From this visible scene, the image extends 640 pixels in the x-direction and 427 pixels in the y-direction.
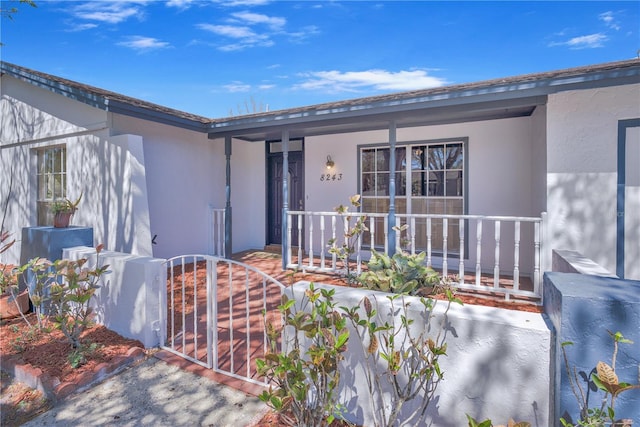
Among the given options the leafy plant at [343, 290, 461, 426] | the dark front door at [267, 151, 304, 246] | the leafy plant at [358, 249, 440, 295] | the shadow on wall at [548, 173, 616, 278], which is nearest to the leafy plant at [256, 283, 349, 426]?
the leafy plant at [343, 290, 461, 426]

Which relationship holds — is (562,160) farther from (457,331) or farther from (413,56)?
(413,56)

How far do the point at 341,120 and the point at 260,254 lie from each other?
383cm

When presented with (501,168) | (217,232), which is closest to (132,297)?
(217,232)

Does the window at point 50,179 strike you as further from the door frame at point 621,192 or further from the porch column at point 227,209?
the door frame at point 621,192

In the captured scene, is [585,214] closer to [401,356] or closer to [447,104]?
[447,104]

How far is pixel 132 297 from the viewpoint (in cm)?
342

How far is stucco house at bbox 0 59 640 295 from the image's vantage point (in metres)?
4.12

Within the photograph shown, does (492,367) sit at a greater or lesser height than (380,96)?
lesser

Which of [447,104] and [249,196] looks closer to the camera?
[447,104]

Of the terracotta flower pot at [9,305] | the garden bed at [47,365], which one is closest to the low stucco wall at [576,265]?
the garden bed at [47,365]

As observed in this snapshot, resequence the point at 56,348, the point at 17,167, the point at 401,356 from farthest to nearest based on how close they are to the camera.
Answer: the point at 17,167 → the point at 56,348 → the point at 401,356

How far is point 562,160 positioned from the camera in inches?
167

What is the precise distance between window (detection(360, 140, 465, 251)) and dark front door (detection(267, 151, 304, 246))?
73.5 inches

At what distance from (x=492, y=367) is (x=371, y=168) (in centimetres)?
569
